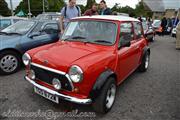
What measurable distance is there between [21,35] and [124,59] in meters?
3.29

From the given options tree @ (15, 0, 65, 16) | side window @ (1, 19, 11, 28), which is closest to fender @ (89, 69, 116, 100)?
side window @ (1, 19, 11, 28)

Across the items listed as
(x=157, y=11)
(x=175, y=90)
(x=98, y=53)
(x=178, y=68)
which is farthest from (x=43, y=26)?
(x=157, y=11)

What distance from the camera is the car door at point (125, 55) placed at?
420 centimetres

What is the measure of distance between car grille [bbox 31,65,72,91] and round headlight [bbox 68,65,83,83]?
0.13 meters

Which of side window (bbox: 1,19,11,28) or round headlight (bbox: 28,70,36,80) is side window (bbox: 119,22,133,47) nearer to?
round headlight (bbox: 28,70,36,80)

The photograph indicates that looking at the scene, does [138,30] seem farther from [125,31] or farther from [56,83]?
[56,83]

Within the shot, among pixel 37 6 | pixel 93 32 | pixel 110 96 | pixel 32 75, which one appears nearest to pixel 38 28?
pixel 93 32

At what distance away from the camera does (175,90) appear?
202 inches

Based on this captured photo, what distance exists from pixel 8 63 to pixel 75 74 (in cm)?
310

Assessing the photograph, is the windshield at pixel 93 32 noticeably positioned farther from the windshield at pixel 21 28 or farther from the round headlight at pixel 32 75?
the windshield at pixel 21 28

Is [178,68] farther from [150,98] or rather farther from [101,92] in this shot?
[101,92]

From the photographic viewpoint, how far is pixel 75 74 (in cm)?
327

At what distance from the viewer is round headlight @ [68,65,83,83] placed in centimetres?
324

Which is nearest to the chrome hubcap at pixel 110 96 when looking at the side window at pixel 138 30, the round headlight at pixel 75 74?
the round headlight at pixel 75 74
